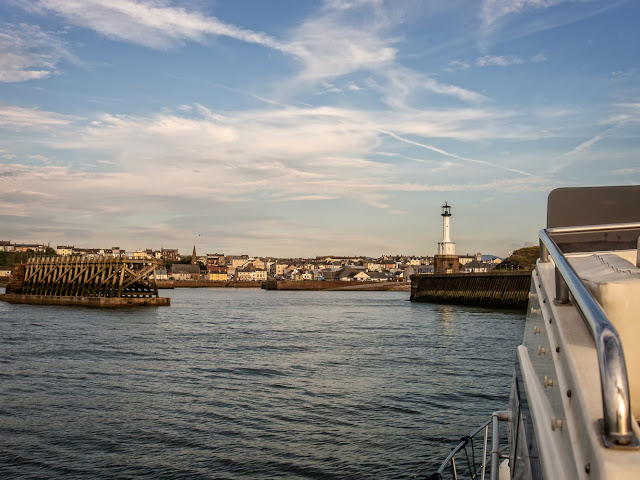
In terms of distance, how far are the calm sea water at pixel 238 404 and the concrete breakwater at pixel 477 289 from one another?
3339cm

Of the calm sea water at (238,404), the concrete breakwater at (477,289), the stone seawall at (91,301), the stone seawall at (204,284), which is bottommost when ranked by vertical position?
the stone seawall at (204,284)

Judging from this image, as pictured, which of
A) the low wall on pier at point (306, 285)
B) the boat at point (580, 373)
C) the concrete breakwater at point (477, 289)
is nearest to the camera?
the boat at point (580, 373)

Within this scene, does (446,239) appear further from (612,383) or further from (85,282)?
(612,383)

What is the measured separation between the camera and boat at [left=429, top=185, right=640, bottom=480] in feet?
6.22

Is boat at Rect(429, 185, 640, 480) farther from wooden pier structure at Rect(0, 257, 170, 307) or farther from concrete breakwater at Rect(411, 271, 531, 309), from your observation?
concrete breakwater at Rect(411, 271, 531, 309)

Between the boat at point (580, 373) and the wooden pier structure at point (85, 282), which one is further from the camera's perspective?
the wooden pier structure at point (85, 282)

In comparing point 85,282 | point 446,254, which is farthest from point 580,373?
point 446,254

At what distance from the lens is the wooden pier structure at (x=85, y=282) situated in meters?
54.5

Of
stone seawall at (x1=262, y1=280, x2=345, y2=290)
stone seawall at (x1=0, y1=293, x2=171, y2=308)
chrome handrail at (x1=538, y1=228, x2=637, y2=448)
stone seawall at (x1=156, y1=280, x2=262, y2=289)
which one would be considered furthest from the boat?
stone seawall at (x1=156, y1=280, x2=262, y2=289)

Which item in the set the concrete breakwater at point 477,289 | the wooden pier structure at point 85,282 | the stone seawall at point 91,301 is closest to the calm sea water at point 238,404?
the stone seawall at point 91,301

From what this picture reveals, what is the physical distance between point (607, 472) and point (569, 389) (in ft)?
2.04

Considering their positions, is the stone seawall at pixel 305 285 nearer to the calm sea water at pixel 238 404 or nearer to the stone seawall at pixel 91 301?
the stone seawall at pixel 91 301

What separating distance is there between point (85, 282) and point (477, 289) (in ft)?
138

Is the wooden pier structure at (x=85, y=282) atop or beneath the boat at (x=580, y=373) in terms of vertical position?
beneath
